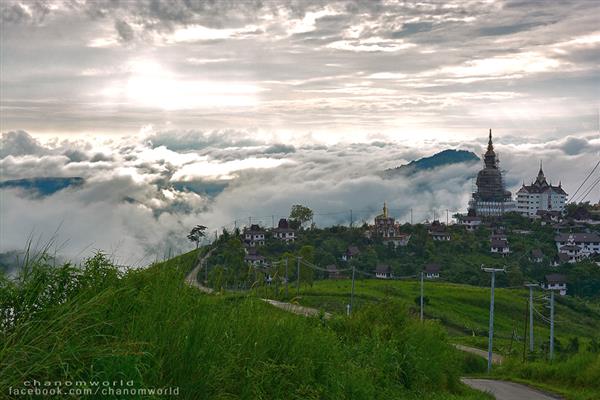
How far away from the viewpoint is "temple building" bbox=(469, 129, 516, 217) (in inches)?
5325

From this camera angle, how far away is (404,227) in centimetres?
10756

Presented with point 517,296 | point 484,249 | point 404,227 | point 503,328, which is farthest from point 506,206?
point 503,328

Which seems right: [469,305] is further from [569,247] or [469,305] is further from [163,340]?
[163,340]

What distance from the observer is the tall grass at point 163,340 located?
226 inches

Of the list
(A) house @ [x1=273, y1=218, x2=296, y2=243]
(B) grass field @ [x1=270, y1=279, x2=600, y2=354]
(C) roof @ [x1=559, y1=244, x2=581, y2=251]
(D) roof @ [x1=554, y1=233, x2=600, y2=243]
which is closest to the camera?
(B) grass field @ [x1=270, y1=279, x2=600, y2=354]

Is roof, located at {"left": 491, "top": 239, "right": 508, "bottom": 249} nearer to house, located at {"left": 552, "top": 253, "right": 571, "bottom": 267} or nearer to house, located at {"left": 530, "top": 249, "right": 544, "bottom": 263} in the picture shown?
house, located at {"left": 530, "top": 249, "right": 544, "bottom": 263}

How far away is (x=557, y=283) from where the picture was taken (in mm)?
79562

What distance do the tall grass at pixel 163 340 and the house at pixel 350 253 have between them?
78.4 meters

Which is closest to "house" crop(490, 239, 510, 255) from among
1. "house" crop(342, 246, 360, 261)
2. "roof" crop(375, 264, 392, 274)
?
"house" crop(342, 246, 360, 261)

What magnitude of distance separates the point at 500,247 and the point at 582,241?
47.2ft

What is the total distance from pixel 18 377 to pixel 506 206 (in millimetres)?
137474

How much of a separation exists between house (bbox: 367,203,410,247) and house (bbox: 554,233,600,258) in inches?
864

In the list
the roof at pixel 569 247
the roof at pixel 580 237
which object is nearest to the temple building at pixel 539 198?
the roof at pixel 580 237

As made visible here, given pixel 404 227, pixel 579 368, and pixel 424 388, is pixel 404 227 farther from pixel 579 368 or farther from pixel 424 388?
pixel 424 388
